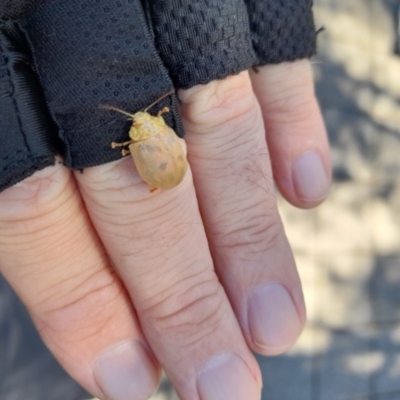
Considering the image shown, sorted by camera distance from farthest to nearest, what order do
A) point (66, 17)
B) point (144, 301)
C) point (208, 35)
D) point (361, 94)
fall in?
point (361, 94), point (144, 301), point (208, 35), point (66, 17)

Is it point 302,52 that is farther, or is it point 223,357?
point 302,52

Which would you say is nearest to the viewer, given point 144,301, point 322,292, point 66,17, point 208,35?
point 66,17

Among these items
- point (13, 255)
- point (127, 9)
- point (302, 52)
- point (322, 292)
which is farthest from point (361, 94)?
point (13, 255)

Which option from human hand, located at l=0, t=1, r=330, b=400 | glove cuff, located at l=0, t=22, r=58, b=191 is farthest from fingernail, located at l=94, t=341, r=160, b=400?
glove cuff, located at l=0, t=22, r=58, b=191

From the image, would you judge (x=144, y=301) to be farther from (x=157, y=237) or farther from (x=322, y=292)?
(x=322, y=292)

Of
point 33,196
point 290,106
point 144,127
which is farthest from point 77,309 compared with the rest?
point 290,106
